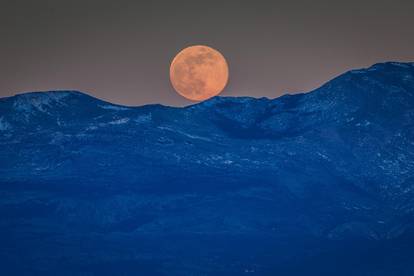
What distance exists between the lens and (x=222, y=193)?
567ft

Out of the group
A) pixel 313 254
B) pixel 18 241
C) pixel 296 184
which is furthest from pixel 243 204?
pixel 18 241

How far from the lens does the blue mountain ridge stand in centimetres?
13062

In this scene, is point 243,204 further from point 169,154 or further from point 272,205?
point 169,154

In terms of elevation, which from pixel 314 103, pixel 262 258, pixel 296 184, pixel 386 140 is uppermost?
pixel 314 103

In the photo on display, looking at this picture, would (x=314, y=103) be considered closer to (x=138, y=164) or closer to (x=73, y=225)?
(x=138, y=164)

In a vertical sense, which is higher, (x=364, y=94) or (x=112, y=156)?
(x=364, y=94)

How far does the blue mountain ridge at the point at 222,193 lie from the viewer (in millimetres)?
130625

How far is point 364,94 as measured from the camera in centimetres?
19988

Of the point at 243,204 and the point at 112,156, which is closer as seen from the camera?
the point at 243,204

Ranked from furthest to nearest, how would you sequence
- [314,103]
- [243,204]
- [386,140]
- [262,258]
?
1. [314,103]
2. [386,140]
3. [243,204]
4. [262,258]

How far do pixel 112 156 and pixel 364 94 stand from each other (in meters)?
87.3

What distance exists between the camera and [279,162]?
181 m

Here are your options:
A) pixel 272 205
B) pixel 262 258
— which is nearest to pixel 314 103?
pixel 272 205

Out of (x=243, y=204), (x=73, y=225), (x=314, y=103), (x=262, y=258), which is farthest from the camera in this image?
(x=314, y=103)
